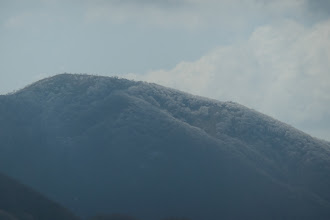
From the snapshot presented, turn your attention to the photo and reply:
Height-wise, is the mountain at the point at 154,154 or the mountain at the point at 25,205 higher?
the mountain at the point at 154,154

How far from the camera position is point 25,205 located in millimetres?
73500

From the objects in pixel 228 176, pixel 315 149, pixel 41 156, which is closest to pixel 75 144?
pixel 41 156

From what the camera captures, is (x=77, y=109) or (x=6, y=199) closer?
(x=6, y=199)

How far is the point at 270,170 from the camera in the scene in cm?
11638

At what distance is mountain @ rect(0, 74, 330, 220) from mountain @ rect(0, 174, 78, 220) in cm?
1879

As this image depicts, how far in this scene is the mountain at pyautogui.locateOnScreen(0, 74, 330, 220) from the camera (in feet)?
330

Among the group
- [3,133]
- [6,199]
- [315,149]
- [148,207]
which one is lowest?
[6,199]

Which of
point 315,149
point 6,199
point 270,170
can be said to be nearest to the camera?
point 6,199

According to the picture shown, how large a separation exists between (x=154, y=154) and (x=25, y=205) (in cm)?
4543

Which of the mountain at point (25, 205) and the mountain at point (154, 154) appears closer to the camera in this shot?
the mountain at point (25, 205)

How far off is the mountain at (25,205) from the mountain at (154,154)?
1879cm

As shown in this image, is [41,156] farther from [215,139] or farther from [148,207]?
[215,139]

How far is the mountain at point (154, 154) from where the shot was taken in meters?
101

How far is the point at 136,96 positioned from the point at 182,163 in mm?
35481
